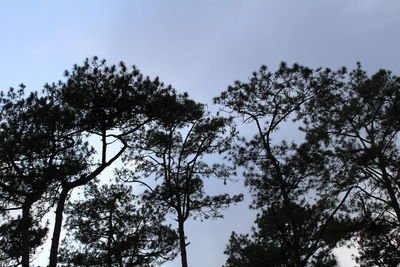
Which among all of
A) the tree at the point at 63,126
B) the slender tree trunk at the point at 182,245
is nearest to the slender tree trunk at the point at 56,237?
the tree at the point at 63,126

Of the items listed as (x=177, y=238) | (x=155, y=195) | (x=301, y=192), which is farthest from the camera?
(x=177, y=238)

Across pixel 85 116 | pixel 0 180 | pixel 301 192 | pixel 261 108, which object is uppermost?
pixel 261 108

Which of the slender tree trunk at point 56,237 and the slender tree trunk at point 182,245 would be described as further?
the slender tree trunk at point 182,245

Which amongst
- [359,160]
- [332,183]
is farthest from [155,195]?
→ [359,160]

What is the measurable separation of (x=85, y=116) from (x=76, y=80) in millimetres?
968

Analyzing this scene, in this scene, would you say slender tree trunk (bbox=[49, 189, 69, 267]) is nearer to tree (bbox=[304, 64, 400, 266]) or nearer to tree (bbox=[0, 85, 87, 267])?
tree (bbox=[0, 85, 87, 267])

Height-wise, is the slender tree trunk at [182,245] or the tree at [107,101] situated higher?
the tree at [107,101]

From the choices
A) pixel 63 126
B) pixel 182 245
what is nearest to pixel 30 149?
pixel 63 126

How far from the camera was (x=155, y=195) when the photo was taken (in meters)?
11.3

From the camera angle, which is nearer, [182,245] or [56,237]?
[56,237]

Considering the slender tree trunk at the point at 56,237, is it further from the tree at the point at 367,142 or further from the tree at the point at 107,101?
the tree at the point at 367,142

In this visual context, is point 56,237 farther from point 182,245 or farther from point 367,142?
point 367,142

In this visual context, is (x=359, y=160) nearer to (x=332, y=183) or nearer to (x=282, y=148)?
(x=332, y=183)

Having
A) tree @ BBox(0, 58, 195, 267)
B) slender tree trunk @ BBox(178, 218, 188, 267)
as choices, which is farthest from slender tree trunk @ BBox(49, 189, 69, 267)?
slender tree trunk @ BBox(178, 218, 188, 267)
